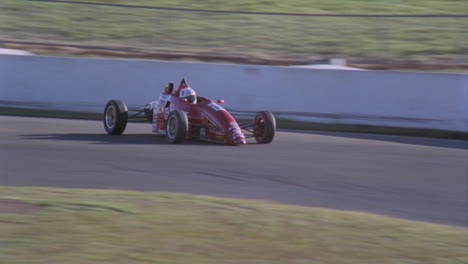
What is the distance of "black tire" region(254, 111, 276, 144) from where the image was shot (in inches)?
452

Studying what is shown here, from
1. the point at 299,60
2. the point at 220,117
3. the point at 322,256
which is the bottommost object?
the point at 322,256

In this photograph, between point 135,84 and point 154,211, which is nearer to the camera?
point 154,211

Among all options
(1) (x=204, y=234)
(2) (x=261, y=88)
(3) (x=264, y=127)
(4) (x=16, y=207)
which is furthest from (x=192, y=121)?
(1) (x=204, y=234)

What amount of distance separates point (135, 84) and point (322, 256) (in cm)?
1064

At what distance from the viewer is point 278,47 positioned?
1680 cm

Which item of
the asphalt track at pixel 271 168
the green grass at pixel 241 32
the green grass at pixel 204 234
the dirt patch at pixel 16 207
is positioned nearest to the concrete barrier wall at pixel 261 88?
the asphalt track at pixel 271 168

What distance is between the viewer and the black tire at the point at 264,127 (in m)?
11.5

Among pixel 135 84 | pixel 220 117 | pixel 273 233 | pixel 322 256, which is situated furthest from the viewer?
pixel 135 84

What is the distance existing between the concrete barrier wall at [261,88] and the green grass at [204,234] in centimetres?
739

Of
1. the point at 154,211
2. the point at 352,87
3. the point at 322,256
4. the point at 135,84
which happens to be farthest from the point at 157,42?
the point at 322,256

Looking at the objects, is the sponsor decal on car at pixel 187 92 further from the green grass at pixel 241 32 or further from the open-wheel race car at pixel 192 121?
the green grass at pixel 241 32

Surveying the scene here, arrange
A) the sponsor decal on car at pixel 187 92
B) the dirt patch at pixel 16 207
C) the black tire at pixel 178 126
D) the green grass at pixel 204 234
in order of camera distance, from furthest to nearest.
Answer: the sponsor decal on car at pixel 187 92 → the black tire at pixel 178 126 → the dirt patch at pixel 16 207 → the green grass at pixel 204 234

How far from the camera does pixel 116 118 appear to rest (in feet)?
39.8

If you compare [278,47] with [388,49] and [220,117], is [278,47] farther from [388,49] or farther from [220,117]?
[220,117]
